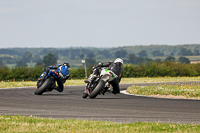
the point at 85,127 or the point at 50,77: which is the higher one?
the point at 50,77

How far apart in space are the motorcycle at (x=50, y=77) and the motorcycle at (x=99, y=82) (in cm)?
299

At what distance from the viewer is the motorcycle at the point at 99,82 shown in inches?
725

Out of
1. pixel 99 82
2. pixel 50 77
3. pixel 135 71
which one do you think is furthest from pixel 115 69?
pixel 135 71

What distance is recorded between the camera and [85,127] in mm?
10367

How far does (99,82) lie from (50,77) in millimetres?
4337

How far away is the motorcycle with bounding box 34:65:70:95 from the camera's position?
70.8 feet

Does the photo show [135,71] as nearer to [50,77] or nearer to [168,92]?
[168,92]

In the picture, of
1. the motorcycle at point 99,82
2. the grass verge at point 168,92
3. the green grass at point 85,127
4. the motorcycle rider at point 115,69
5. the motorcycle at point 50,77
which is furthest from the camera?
the motorcycle at point 50,77

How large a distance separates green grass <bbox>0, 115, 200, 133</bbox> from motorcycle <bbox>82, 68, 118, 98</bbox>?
7255 millimetres

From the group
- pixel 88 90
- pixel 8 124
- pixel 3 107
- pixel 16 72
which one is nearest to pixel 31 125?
pixel 8 124

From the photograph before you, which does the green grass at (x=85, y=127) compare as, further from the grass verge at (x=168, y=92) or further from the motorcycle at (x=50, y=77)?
the grass verge at (x=168, y=92)

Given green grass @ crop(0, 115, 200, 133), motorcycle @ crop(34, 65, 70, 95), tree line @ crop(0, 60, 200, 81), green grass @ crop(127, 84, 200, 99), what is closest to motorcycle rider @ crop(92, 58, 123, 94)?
motorcycle @ crop(34, 65, 70, 95)

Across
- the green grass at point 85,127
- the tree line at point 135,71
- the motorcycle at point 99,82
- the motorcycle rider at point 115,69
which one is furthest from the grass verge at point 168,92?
the tree line at point 135,71

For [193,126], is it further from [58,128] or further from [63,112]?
[63,112]
